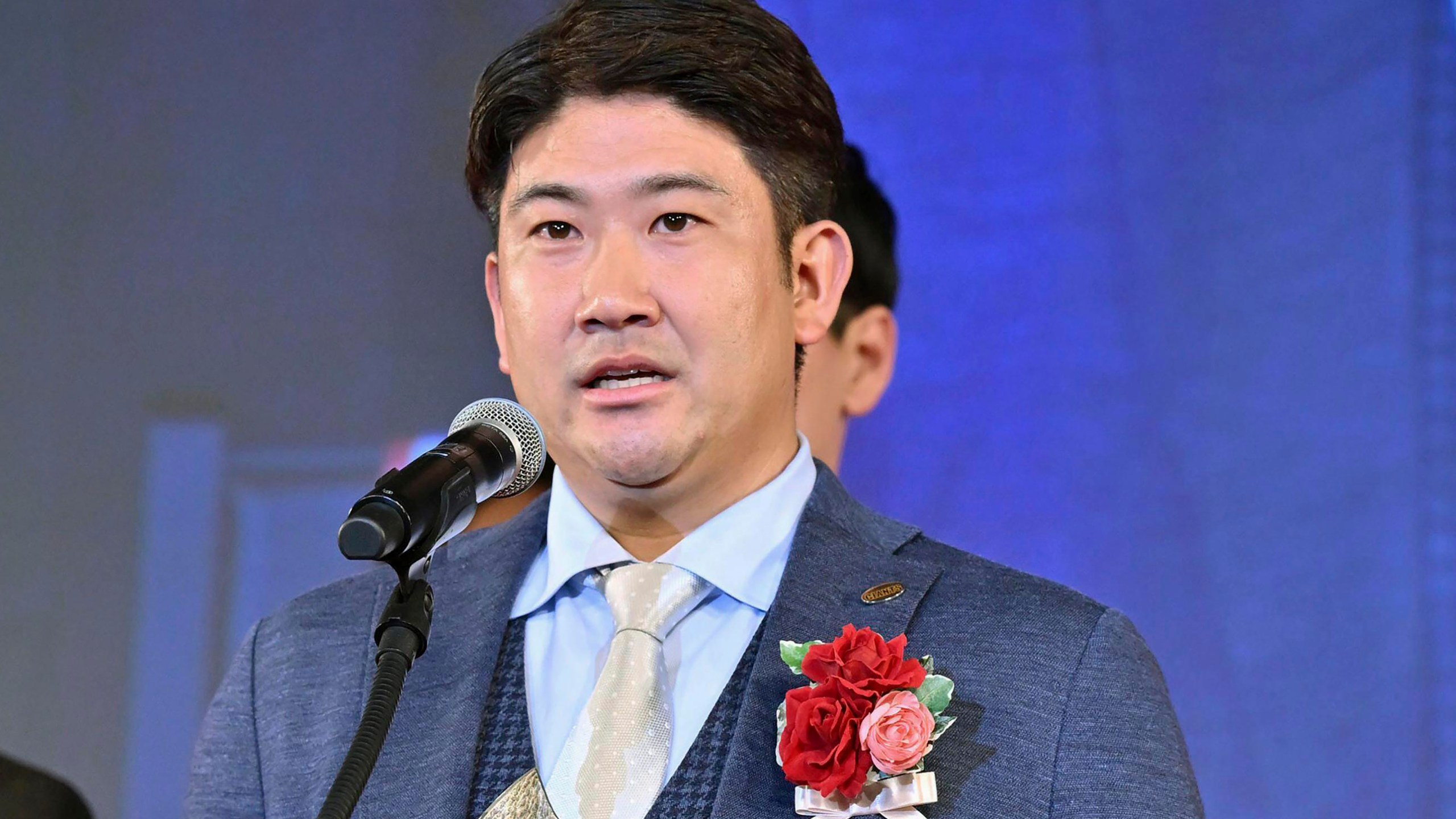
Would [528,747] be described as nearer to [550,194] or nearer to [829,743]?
[829,743]

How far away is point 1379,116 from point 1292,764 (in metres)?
1.20

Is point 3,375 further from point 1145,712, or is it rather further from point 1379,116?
point 1379,116

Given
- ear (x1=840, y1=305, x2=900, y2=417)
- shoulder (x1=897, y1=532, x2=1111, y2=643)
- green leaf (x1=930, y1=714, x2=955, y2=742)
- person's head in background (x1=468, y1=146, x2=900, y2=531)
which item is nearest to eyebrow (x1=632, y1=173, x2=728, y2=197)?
shoulder (x1=897, y1=532, x2=1111, y2=643)

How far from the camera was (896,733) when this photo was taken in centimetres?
145

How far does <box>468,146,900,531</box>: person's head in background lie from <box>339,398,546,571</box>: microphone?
119 centimetres

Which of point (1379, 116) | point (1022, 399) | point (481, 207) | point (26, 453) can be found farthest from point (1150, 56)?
point (26, 453)

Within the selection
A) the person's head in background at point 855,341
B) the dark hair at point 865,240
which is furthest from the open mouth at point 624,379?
the dark hair at point 865,240

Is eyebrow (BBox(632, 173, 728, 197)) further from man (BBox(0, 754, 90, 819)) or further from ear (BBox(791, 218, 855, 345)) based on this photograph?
man (BBox(0, 754, 90, 819))

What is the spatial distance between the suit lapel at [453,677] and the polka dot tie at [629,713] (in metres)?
0.11

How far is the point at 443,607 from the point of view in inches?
74.7

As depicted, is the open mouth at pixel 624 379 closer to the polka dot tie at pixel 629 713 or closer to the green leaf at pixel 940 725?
the polka dot tie at pixel 629 713

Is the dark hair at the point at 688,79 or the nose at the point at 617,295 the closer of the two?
the nose at the point at 617,295

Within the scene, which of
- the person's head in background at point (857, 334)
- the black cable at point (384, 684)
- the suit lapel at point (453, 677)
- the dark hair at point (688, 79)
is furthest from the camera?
the person's head in background at point (857, 334)

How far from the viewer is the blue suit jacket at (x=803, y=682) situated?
1565 mm
